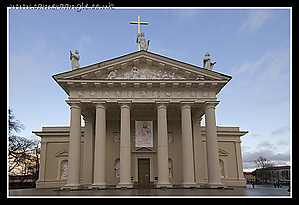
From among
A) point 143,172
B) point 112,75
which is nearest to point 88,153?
point 143,172

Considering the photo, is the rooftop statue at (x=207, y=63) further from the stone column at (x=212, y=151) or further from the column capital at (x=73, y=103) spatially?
the column capital at (x=73, y=103)

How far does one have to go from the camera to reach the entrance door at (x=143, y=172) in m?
24.0

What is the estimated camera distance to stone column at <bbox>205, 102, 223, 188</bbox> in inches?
779

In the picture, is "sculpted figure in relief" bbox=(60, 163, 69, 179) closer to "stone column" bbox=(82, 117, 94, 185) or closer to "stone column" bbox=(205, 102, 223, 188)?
"stone column" bbox=(82, 117, 94, 185)

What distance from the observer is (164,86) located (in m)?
21.2

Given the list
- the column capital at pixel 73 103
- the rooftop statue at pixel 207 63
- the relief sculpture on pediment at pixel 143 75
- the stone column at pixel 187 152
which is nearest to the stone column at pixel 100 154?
the column capital at pixel 73 103

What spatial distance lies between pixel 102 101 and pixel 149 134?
4.86 meters

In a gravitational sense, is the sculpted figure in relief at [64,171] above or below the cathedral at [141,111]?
below

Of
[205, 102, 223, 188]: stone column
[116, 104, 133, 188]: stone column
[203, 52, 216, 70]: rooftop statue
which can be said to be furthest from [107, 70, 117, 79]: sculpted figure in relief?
[205, 102, 223, 188]: stone column

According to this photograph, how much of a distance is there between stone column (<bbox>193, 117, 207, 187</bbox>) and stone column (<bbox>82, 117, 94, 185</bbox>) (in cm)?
970

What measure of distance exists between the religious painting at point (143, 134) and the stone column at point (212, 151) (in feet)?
16.0
